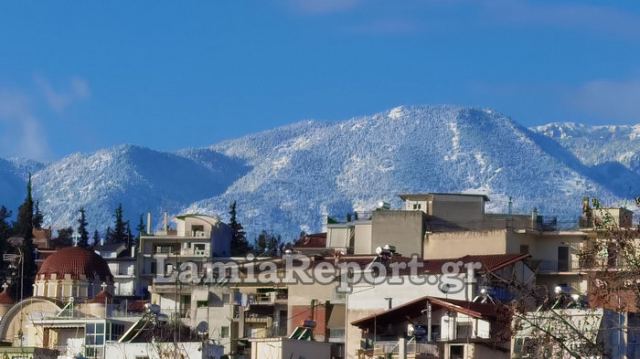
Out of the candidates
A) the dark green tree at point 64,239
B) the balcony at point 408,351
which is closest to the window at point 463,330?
the balcony at point 408,351

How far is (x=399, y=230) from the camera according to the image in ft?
326

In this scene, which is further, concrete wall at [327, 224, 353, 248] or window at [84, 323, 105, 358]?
concrete wall at [327, 224, 353, 248]

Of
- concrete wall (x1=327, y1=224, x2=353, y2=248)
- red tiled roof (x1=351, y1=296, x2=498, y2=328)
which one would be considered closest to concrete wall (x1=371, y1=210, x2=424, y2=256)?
concrete wall (x1=327, y1=224, x2=353, y2=248)

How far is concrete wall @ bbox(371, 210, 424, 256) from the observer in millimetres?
98312

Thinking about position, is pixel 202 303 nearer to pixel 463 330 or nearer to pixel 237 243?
pixel 463 330

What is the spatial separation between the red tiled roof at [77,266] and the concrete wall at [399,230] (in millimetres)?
17381

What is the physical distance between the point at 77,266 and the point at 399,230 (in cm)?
2020

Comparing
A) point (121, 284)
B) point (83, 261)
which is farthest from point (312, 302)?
point (121, 284)

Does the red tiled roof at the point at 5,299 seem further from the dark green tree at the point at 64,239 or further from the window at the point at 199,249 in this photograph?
the dark green tree at the point at 64,239

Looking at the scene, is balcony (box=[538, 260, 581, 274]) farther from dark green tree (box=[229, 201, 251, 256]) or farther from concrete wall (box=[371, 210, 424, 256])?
dark green tree (box=[229, 201, 251, 256])

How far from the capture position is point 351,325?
235 ft

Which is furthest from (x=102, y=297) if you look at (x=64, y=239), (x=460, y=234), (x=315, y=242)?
(x=64, y=239)

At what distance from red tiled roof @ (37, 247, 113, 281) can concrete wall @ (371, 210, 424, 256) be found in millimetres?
17381

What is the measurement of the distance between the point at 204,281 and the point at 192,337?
25710mm
